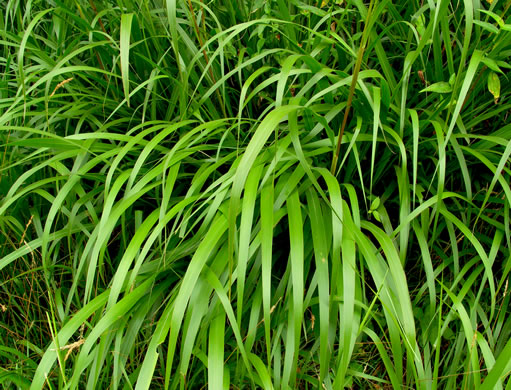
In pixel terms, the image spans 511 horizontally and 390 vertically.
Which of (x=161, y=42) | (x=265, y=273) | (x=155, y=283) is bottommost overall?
(x=155, y=283)

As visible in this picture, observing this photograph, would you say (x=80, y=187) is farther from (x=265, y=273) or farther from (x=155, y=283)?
(x=265, y=273)

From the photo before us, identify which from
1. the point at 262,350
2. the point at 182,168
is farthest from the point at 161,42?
the point at 262,350

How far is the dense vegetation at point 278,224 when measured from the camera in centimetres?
95

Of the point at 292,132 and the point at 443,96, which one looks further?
the point at 443,96

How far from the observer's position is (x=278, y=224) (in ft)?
3.98

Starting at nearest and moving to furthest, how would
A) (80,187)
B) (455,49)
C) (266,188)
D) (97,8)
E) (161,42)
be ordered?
(266,188) → (80,187) → (455,49) → (161,42) → (97,8)

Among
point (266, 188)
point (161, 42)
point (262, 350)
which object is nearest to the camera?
point (266, 188)

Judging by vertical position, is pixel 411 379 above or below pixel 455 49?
below

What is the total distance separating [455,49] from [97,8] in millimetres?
1138

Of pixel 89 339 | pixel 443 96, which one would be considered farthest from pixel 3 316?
pixel 443 96

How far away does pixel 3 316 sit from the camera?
1.33 meters

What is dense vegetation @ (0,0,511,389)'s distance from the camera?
37.5 inches

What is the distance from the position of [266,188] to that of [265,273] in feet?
0.66

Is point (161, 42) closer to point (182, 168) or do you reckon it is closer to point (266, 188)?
point (182, 168)
